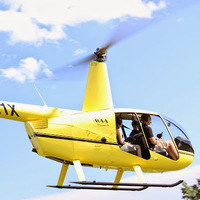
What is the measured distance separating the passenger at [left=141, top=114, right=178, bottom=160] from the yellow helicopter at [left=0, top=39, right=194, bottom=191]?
81 mm

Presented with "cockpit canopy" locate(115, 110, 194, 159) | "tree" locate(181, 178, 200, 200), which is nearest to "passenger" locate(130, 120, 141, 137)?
"cockpit canopy" locate(115, 110, 194, 159)

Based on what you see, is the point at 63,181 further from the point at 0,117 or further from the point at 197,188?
the point at 197,188

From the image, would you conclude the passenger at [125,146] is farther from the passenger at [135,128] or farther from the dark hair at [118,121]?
the passenger at [135,128]

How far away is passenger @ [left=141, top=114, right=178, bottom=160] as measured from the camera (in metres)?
14.2

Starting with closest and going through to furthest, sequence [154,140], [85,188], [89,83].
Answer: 1. [85,188]
2. [154,140]
3. [89,83]

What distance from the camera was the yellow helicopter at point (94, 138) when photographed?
44.7 feet

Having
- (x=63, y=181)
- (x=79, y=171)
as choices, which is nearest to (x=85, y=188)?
(x=79, y=171)

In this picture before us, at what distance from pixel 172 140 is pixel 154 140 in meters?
0.74

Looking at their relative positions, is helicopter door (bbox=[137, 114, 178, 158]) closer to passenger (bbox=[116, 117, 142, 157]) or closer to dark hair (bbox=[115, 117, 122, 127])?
passenger (bbox=[116, 117, 142, 157])

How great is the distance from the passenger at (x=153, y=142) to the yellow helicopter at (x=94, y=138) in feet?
0.27

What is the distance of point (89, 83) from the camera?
1516cm

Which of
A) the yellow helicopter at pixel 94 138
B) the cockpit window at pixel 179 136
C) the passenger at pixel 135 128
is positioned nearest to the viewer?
the yellow helicopter at pixel 94 138

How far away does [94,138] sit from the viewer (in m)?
13.7

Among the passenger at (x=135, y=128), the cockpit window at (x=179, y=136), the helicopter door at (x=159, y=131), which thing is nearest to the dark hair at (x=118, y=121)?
the passenger at (x=135, y=128)
